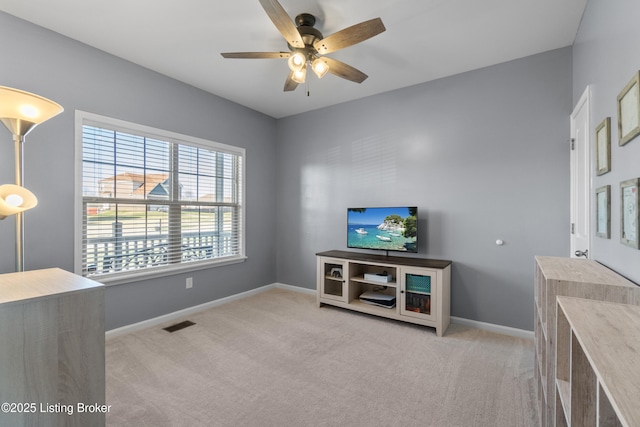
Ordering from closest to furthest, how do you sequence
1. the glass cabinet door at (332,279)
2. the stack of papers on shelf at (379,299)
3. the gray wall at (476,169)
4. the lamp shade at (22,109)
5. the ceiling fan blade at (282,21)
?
the lamp shade at (22,109) → the ceiling fan blade at (282,21) → the gray wall at (476,169) → the stack of papers on shelf at (379,299) → the glass cabinet door at (332,279)

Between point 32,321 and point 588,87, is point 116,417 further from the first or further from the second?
point 588,87

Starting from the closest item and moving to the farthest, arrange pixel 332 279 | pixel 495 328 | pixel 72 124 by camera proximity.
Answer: pixel 72 124, pixel 495 328, pixel 332 279

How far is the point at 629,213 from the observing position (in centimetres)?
128

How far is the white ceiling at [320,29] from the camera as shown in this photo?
2100mm

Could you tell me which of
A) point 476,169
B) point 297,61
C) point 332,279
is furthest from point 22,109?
point 476,169

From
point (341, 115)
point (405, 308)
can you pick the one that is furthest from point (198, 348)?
point (341, 115)

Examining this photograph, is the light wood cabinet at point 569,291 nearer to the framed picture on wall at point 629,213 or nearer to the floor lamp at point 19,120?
the framed picture on wall at point 629,213

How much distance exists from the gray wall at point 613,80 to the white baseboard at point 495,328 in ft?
4.22

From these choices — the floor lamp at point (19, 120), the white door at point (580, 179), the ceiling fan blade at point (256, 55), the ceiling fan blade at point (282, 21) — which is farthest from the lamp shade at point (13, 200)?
the white door at point (580, 179)

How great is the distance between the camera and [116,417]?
5.64 ft

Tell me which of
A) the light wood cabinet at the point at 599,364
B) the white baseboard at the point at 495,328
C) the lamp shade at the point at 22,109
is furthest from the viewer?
the white baseboard at the point at 495,328

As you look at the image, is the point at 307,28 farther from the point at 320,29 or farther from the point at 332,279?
the point at 332,279

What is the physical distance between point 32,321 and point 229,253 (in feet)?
9.13

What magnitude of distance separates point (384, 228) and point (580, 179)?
177 cm
